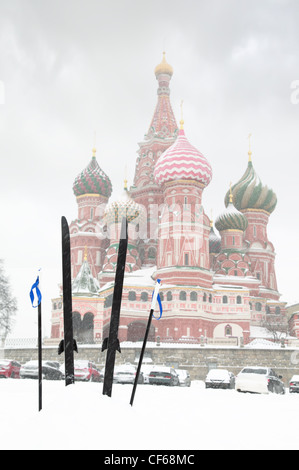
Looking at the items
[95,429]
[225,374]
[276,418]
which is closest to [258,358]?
[225,374]

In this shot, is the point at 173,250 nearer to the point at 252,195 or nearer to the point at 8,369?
the point at 252,195

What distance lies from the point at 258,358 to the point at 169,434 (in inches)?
934

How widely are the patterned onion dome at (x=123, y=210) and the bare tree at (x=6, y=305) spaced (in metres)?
16.7

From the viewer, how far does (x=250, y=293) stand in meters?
46.3

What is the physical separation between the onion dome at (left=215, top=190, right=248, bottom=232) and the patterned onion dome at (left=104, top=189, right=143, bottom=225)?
25.1ft

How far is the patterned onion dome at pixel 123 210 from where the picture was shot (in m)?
47.6

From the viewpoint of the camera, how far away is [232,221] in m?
49.0

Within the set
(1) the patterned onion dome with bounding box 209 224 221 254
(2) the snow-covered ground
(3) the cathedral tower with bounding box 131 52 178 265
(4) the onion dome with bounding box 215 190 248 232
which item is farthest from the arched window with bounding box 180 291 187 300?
(2) the snow-covered ground

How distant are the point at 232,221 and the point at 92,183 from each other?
46.9 ft

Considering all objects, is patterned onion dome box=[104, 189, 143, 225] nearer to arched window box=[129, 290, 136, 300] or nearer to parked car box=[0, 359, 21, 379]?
arched window box=[129, 290, 136, 300]

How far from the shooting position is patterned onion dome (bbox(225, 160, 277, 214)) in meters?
51.9

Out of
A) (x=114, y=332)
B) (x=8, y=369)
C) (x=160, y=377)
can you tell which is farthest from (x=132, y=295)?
(x=114, y=332)

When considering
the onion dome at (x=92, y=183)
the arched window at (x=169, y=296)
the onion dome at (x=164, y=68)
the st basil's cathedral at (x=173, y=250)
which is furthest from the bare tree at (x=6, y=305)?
the onion dome at (x=164, y=68)

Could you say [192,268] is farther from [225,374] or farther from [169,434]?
[169,434]
